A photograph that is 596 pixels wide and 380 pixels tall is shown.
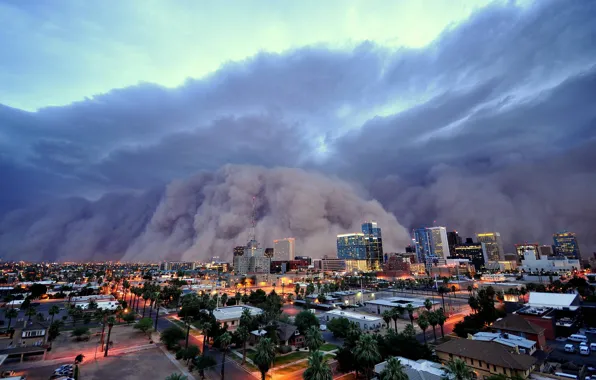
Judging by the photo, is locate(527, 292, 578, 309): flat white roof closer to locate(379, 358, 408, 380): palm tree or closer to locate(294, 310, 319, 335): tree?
locate(294, 310, 319, 335): tree

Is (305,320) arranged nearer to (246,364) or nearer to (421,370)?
(246,364)

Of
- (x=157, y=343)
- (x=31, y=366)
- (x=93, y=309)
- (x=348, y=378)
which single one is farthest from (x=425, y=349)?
(x=93, y=309)

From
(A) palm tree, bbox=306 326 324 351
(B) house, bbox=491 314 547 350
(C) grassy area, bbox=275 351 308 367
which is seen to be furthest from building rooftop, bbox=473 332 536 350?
(C) grassy area, bbox=275 351 308 367

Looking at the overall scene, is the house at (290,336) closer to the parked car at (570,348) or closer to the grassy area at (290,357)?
the grassy area at (290,357)

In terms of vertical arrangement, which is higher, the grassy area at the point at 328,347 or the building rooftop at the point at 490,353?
the building rooftop at the point at 490,353

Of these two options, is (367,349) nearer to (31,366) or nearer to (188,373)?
(188,373)

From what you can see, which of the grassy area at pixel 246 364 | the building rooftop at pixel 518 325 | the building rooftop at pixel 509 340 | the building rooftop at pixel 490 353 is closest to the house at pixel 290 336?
the grassy area at pixel 246 364
